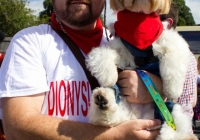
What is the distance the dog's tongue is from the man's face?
301 millimetres

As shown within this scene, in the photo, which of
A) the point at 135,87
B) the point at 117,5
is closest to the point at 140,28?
the point at 117,5

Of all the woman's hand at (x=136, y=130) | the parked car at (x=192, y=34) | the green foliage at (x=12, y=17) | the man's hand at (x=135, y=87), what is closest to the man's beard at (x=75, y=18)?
the man's hand at (x=135, y=87)

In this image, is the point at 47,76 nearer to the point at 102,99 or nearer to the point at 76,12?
the point at 102,99

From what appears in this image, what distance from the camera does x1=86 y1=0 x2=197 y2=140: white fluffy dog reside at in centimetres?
222

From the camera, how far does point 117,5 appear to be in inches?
92.0

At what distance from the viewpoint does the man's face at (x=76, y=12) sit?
2.54m

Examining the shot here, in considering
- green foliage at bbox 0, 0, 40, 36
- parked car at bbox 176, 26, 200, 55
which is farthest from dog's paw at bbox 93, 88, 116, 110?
green foliage at bbox 0, 0, 40, 36

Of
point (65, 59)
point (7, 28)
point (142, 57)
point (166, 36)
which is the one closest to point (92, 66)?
point (65, 59)

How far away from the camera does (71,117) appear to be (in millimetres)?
2219

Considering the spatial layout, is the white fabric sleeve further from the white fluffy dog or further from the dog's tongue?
the dog's tongue

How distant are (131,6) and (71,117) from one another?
80 cm

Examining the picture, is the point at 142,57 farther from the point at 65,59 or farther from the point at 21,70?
the point at 21,70

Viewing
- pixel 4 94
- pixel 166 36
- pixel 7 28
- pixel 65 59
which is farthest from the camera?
pixel 7 28

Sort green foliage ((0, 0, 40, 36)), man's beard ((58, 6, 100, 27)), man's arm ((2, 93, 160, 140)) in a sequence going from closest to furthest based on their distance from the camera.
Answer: man's arm ((2, 93, 160, 140)) < man's beard ((58, 6, 100, 27)) < green foliage ((0, 0, 40, 36))
